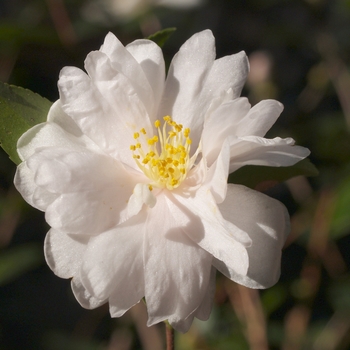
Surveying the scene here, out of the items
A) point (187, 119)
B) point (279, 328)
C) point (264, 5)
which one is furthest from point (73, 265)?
point (264, 5)

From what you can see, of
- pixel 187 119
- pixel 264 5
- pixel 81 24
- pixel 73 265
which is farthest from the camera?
pixel 264 5

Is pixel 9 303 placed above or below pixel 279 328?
below

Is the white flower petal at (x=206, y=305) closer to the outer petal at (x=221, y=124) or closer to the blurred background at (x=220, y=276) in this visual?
the outer petal at (x=221, y=124)

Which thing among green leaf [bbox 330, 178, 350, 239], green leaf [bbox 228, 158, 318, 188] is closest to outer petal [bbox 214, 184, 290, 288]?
green leaf [bbox 228, 158, 318, 188]

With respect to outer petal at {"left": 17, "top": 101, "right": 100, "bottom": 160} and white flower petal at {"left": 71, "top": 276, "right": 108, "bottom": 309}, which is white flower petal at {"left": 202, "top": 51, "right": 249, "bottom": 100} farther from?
white flower petal at {"left": 71, "top": 276, "right": 108, "bottom": 309}

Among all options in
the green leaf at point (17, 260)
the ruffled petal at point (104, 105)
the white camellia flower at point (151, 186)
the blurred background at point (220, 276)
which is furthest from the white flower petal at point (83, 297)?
the green leaf at point (17, 260)

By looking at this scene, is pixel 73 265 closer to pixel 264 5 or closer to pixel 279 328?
pixel 279 328

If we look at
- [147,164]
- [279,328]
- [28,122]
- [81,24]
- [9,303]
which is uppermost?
[28,122]

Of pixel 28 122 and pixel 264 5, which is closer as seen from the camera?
pixel 28 122
